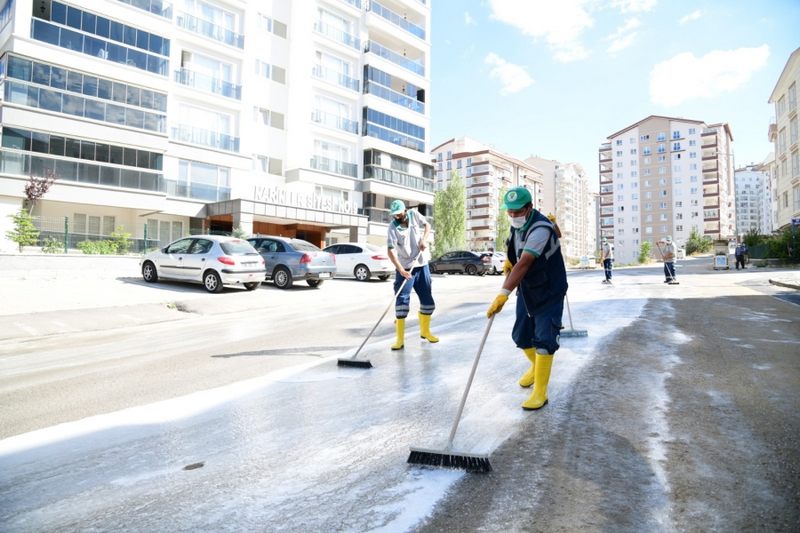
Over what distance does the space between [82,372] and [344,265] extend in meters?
16.2

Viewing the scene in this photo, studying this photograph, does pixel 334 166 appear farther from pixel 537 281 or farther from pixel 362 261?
pixel 537 281

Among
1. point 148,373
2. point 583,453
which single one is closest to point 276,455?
point 583,453

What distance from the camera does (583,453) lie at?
2914 mm

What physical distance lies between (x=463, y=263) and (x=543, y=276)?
27.0 meters

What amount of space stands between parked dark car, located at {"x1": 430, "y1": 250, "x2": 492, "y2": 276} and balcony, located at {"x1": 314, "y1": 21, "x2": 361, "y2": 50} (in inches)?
717

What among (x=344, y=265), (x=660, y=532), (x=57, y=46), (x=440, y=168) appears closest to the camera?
(x=660, y=532)

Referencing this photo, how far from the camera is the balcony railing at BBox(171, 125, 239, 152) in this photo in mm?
28367

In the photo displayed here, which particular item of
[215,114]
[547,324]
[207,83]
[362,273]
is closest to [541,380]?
[547,324]

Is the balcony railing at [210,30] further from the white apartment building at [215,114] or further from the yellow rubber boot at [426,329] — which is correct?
the yellow rubber boot at [426,329]

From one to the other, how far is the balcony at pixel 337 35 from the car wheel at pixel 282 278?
25.1 metres

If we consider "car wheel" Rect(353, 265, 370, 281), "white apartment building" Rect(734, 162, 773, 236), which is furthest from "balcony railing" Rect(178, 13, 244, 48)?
"white apartment building" Rect(734, 162, 773, 236)

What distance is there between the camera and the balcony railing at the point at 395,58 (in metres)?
38.9

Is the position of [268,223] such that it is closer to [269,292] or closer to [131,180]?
[131,180]

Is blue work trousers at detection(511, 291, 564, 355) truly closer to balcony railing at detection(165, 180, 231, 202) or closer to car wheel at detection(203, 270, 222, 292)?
car wheel at detection(203, 270, 222, 292)
